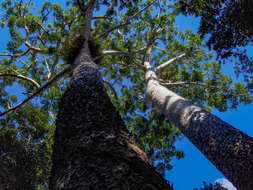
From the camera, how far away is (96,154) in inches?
55.6

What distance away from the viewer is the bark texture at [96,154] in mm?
1165

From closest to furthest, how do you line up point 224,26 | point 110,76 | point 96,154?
point 96,154 < point 224,26 < point 110,76

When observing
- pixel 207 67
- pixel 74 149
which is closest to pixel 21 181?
pixel 74 149

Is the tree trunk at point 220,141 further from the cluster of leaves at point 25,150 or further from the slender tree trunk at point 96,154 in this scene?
the cluster of leaves at point 25,150

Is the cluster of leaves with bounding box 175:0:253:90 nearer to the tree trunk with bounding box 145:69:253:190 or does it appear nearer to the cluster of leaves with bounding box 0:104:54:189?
the tree trunk with bounding box 145:69:253:190

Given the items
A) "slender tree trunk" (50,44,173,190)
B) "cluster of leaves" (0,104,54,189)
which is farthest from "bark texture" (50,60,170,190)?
"cluster of leaves" (0,104,54,189)

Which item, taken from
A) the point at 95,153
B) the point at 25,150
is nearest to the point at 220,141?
the point at 95,153

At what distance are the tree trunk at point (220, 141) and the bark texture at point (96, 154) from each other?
172 cm

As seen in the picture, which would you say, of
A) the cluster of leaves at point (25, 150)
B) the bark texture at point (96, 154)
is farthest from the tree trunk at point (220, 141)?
the cluster of leaves at point (25, 150)

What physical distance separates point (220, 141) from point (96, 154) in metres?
2.43

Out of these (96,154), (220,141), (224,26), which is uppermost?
(224,26)

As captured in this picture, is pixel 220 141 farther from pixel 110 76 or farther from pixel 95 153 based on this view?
pixel 110 76

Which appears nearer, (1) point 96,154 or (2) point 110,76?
(1) point 96,154

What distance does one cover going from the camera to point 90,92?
2.50 metres
